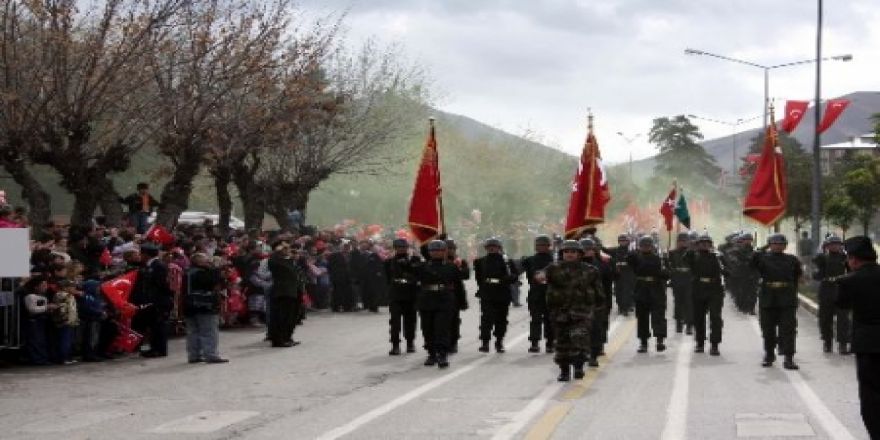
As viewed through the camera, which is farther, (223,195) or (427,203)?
(223,195)

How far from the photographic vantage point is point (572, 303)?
16.5 meters

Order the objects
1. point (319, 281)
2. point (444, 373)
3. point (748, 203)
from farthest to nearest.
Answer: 1. point (319, 281)
2. point (748, 203)
3. point (444, 373)

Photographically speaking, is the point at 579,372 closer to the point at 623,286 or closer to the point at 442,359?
the point at 442,359

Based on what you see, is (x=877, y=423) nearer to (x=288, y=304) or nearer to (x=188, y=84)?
(x=288, y=304)

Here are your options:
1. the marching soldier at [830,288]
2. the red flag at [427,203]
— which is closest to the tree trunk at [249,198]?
the red flag at [427,203]

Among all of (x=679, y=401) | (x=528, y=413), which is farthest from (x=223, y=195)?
(x=528, y=413)

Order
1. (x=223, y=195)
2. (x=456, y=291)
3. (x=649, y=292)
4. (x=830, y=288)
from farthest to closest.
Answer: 1. (x=223, y=195)
2. (x=649, y=292)
3. (x=830, y=288)
4. (x=456, y=291)

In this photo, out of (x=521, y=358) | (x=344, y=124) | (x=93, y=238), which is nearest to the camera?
(x=521, y=358)

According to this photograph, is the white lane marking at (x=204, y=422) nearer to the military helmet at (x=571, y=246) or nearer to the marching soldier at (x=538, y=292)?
the military helmet at (x=571, y=246)

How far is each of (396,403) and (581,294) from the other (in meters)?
3.34

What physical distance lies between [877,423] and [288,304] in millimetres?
13732

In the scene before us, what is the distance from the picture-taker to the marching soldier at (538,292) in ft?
67.6

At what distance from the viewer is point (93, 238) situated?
70.3 ft

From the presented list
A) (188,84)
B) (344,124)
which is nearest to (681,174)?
(344,124)
